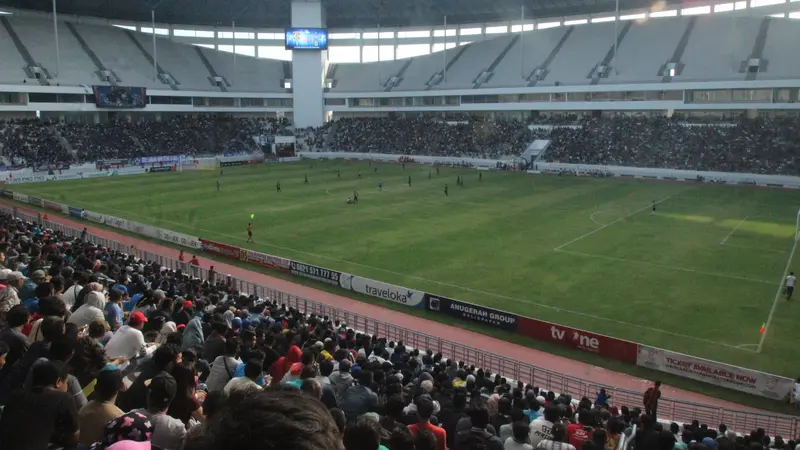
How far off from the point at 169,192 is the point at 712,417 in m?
49.2

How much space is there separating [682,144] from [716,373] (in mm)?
55939

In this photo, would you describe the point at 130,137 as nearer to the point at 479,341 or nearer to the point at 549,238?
the point at 549,238

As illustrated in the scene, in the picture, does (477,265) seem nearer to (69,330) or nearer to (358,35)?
(69,330)

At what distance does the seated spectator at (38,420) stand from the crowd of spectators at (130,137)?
72899 millimetres

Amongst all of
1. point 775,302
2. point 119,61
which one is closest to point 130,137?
point 119,61

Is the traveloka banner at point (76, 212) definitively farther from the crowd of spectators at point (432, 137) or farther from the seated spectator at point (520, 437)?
the crowd of spectators at point (432, 137)

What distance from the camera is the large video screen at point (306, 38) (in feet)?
323

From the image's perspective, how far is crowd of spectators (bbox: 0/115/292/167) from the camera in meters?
72.1

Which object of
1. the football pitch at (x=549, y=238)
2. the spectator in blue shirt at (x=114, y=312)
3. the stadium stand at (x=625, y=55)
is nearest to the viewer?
the spectator in blue shirt at (x=114, y=312)

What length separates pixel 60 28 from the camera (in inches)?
3590

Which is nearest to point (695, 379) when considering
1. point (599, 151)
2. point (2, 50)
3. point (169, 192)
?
point (169, 192)

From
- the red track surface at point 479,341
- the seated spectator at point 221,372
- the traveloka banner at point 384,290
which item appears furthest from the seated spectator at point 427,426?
the traveloka banner at point 384,290

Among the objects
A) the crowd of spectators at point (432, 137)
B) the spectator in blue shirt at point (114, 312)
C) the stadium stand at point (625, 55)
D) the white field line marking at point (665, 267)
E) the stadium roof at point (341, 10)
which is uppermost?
the stadium roof at point (341, 10)

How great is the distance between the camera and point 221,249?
35.0m
